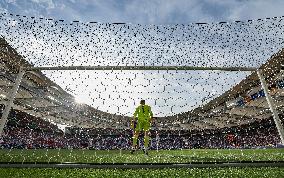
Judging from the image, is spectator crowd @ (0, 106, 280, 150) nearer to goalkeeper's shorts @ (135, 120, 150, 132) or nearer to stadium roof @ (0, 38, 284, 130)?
stadium roof @ (0, 38, 284, 130)

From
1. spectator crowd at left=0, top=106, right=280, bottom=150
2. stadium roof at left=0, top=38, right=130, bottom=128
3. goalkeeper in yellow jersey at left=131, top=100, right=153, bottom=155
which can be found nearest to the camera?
goalkeeper in yellow jersey at left=131, top=100, right=153, bottom=155

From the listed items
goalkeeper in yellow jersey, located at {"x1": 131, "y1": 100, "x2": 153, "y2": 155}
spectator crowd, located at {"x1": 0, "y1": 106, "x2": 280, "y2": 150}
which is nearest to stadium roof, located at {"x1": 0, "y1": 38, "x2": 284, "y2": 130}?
spectator crowd, located at {"x1": 0, "y1": 106, "x2": 280, "y2": 150}

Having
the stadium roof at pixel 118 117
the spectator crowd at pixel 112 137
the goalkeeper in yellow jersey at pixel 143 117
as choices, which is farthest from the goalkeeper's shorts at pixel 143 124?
the spectator crowd at pixel 112 137

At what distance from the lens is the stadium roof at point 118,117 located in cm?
2050

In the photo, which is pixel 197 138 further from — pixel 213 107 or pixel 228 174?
pixel 228 174

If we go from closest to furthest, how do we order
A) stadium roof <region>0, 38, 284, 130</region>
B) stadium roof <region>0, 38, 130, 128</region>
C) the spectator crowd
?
stadium roof <region>0, 38, 130, 128</region> < stadium roof <region>0, 38, 284, 130</region> < the spectator crowd

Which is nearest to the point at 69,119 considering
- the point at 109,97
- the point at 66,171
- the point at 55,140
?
the point at 55,140

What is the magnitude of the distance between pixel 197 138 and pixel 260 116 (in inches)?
500

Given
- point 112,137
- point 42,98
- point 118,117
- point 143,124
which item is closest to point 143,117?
point 143,124

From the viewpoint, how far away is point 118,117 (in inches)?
1275

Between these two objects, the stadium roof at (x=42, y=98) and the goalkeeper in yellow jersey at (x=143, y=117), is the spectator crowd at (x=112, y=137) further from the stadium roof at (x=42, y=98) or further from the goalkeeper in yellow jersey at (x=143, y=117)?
the goalkeeper in yellow jersey at (x=143, y=117)

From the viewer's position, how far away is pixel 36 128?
29.2 meters

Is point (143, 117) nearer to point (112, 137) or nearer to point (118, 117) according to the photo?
point (118, 117)

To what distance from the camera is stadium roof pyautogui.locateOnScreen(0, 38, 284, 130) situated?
20.5 m
